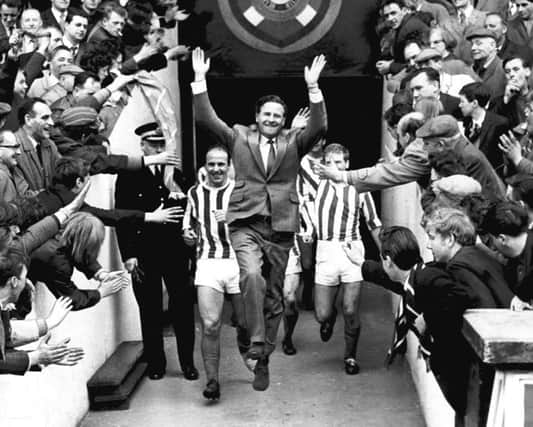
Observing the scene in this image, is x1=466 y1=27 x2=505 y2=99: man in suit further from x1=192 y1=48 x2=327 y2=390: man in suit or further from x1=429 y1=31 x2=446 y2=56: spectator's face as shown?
x1=192 y1=48 x2=327 y2=390: man in suit

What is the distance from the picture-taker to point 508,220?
4.99 meters

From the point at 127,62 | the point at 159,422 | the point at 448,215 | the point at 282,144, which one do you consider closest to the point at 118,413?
the point at 159,422

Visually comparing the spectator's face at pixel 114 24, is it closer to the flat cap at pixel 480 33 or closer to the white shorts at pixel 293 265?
the white shorts at pixel 293 265

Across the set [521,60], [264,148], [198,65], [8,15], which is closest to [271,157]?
[264,148]

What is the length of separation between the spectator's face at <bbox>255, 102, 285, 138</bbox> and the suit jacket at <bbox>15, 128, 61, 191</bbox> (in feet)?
4.74

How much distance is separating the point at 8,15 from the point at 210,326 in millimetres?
3719

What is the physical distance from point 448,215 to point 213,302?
3.18m

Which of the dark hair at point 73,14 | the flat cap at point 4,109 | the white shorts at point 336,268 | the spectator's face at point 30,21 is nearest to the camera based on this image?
the flat cap at point 4,109

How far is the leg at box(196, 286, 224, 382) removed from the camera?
7941 mm

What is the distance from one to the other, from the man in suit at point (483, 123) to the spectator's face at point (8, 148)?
311cm

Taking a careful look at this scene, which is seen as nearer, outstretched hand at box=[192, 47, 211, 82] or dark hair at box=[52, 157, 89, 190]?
dark hair at box=[52, 157, 89, 190]

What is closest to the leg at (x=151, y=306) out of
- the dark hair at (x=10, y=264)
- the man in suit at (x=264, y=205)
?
the man in suit at (x=264, y=205)

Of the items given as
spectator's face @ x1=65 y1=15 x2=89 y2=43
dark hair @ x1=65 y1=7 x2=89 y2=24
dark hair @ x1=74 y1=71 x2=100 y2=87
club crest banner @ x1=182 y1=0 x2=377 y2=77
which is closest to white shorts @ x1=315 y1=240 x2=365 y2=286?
dark hair @ x1=74 y1=71 x2=100 y2=87

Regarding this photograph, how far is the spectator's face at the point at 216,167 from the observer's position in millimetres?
8062
